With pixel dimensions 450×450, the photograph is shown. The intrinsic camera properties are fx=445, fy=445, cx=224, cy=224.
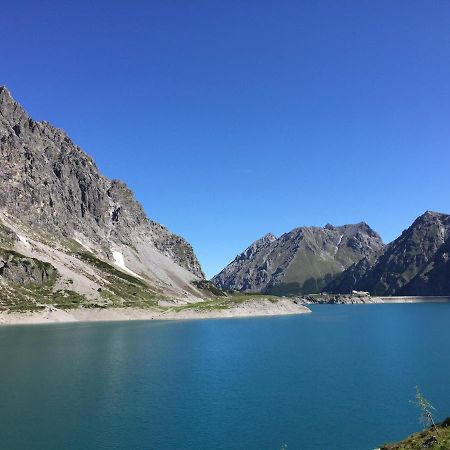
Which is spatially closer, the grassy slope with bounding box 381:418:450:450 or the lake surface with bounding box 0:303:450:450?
the grassy slope with bounding box 381:418:450:450

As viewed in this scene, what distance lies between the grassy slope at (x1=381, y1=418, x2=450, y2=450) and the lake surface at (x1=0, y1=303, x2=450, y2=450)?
505 inches

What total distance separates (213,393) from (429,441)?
44844 millimetres

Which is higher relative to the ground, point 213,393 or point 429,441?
point 429,441

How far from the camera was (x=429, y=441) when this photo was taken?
34.3 m

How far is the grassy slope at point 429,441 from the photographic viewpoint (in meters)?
32.6

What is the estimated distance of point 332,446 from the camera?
161 feet

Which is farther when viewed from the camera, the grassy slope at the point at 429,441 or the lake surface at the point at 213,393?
the lake surface at the point at 213,393

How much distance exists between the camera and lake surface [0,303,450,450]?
5253 centimetres

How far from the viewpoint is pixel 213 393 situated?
73.9 m

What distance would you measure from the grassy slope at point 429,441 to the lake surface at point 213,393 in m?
12.8

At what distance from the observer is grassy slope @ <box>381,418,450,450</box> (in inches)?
1282

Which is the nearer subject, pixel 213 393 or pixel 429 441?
pixel 429 441

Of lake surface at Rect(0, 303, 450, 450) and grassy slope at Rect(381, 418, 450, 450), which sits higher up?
grassy slope at Rect(381, 418, 450, 450)

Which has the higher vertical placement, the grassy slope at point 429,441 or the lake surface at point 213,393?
the grassy slope at point 429,441
